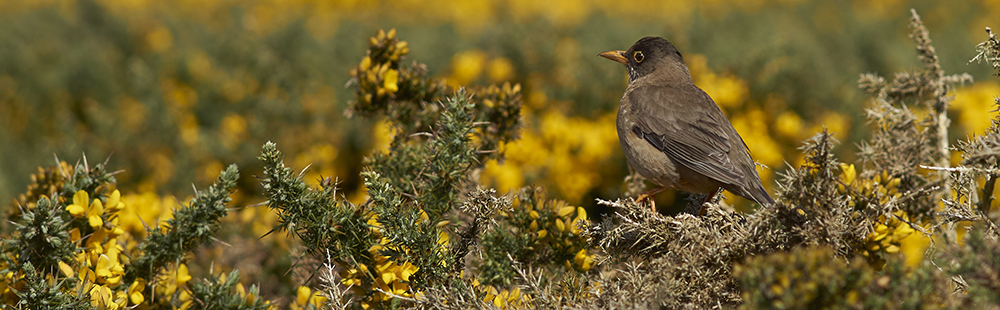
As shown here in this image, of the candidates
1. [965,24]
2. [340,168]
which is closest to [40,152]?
[340,168]

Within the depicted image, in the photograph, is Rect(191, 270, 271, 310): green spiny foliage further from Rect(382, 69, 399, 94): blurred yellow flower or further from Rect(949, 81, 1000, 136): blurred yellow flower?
Rect(949, 81, 1000, 136): blurred yellow flower

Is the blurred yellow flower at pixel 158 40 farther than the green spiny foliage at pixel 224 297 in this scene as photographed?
Yes

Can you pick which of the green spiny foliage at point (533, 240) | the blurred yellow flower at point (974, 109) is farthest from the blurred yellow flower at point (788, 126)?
the green spiny foliage at point (533, 240)

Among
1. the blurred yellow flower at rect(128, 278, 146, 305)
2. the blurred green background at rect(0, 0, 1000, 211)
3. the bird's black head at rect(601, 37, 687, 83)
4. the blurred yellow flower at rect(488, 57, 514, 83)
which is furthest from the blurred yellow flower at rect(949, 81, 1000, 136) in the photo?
the blurred yellow flower at rect(128, 278, 146, 305)

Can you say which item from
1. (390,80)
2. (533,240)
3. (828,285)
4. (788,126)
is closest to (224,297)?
(533,240)

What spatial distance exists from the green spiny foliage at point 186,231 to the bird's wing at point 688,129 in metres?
2.07

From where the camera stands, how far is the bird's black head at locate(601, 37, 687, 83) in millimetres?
4043

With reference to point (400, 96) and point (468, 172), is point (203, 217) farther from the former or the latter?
point (400, 96)

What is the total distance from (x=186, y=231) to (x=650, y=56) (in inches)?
111

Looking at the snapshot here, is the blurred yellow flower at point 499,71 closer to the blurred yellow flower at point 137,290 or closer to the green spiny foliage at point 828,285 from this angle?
the blurred yellow flower at point 137,290

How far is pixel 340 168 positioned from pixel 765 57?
4.03m

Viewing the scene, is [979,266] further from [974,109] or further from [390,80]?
[974,109]

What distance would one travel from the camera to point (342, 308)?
1917 millimetres

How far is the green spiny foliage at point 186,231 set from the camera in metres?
2.17
